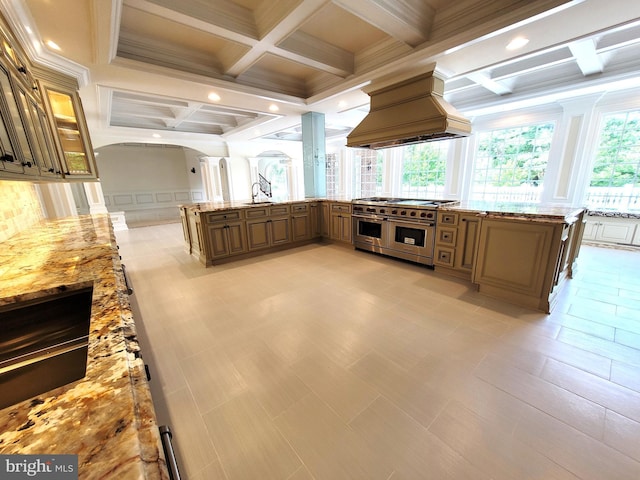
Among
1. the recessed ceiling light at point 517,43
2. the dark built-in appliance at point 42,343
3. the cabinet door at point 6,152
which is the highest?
the recessed ceiling light at point 517,43


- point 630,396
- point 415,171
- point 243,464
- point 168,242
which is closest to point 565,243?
point 630,396

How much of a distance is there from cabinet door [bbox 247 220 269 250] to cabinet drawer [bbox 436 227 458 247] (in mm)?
2698

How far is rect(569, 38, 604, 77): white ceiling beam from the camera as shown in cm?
295

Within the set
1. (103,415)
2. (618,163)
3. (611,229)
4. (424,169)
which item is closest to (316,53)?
(103,415)

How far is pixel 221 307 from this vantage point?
263 cm

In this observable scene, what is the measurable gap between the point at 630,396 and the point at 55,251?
143 inches

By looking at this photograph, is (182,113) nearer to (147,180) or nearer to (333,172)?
(333,172)

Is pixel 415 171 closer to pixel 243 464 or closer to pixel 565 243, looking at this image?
pixel 565 243

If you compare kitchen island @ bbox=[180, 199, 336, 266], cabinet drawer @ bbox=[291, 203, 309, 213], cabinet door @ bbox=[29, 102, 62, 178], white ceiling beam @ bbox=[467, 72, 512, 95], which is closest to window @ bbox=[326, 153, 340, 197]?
kitchen island @ bbox=[180, 199, 336, 266]

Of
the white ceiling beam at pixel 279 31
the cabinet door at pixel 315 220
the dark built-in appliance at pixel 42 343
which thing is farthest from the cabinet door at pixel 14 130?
the cabinet door at pixel 315 220

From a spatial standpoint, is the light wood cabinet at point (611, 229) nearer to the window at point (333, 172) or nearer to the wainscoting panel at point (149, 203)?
the window at point (333, 172)

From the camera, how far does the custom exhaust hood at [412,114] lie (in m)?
3.03

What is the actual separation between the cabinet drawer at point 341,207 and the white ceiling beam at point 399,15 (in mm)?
2426

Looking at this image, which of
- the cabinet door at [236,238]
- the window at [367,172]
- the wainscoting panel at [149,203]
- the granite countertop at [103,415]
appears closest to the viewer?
the granite countertop at [103,415]
